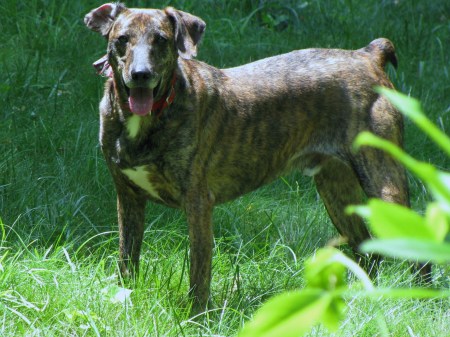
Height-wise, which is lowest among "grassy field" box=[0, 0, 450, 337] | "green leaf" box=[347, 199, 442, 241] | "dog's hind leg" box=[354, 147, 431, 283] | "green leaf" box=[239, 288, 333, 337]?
"grassy field" box=[0, 0, 450, 337]

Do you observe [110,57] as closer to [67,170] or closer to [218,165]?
[218,165]

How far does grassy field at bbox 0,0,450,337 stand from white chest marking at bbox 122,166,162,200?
0.34 meters

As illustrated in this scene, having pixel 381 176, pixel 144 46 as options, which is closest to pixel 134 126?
pixel 144 46

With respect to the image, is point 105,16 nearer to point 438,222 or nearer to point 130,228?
point 130,228

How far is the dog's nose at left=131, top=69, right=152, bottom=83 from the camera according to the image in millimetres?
3740

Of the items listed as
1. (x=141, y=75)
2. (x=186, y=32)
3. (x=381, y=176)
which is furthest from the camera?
(x=381, y=176)

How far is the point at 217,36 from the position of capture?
7.27m

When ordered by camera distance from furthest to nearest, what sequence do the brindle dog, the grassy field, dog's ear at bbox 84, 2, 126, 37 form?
dog's ear at bbox 84, 2, 126, 37, the brindle dog, the grassy field

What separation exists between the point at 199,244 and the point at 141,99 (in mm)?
733

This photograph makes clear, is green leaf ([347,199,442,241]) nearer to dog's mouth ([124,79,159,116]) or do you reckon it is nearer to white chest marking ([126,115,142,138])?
dog's mouth ([124,79,159,116])

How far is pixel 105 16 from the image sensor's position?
417cm

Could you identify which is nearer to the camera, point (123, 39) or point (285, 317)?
point (285, 317)

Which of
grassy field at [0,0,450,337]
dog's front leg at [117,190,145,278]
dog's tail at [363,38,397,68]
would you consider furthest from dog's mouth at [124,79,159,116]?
dog's tail at [363,38,397,68]

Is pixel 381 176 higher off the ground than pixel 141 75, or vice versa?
pixel 141 75
